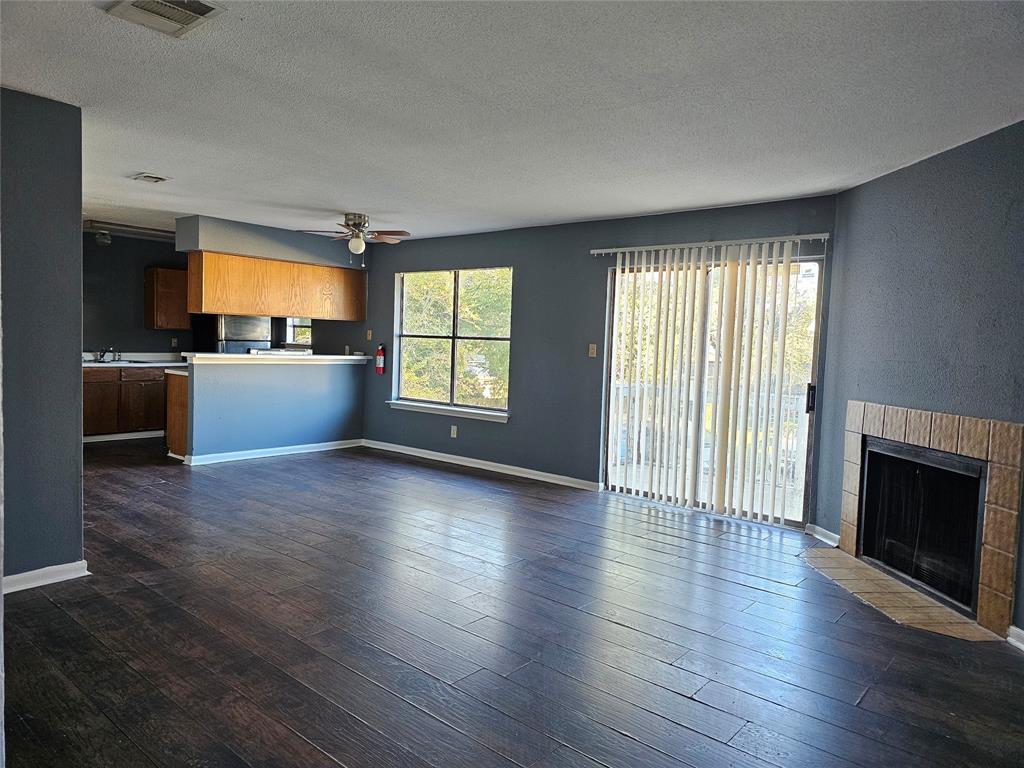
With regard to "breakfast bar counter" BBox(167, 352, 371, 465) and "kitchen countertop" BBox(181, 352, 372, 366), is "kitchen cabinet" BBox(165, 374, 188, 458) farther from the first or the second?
"kitchen countertop" BBox(181, 352, 372, 366)

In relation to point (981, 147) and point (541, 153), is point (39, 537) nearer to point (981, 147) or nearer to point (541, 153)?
point (541, 153)

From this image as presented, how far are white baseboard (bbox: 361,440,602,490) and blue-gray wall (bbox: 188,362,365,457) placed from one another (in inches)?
22.4

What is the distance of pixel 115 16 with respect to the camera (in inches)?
94.4

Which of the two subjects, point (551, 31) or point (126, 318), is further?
point (126, 318)

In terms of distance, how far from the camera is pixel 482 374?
703 cm

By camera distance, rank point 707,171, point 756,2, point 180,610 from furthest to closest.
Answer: point 707,171 → point 180,610 → point 756,2

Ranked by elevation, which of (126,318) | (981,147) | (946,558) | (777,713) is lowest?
(777,713)

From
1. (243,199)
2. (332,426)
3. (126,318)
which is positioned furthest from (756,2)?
(126,318)

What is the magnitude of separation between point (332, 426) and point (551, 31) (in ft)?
19.9

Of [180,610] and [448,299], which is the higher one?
[448,299]

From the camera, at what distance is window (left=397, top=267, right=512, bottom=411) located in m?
6.88

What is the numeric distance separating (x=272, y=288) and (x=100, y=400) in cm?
233

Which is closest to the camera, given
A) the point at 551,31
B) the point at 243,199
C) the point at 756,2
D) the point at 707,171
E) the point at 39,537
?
the point at 756,2

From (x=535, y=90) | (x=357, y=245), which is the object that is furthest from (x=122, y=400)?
(x=535, y=90)
